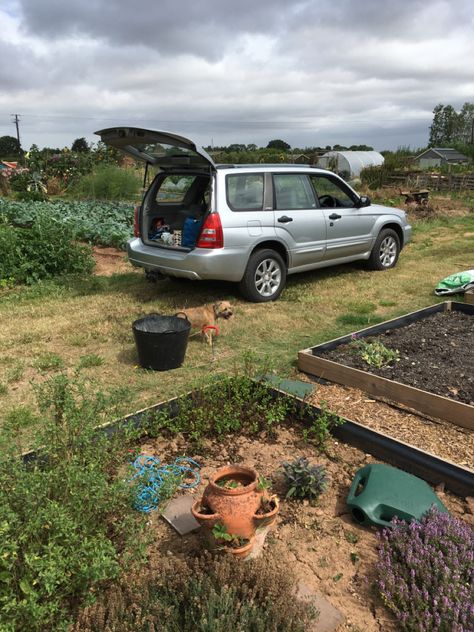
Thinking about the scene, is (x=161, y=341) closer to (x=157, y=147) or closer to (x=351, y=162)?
(x=157, y=147)

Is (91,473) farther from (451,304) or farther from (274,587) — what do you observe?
(451,304)

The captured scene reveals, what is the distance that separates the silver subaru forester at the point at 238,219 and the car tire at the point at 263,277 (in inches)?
0.5

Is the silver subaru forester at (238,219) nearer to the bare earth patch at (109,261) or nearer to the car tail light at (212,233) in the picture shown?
the car tail light at (212,233)

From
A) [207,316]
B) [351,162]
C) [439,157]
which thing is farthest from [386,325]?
[439,157]

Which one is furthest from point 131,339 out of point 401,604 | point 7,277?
point 401,604

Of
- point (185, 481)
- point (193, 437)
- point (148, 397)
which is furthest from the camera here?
point (148, 397)

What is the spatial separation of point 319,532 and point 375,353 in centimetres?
236

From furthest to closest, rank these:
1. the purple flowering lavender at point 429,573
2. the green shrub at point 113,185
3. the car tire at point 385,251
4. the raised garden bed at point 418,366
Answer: the green shrub at point 113,185 → the car tire at point 385,251 → the raised garden bed at point 418,366 → the purple flowering lavender at point 429,573

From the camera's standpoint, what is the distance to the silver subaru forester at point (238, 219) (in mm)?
6500

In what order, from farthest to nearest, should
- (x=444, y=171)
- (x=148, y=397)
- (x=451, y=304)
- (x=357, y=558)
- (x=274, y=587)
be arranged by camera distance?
(x=444, y=171) < (x=451, y=304) < (x=148, y=397) < (x=357, y=558) < (x=274, y=587)

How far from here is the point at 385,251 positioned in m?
9.07

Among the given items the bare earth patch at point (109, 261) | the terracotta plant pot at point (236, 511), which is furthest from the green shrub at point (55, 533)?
the bare earth patch at point (109, 261)

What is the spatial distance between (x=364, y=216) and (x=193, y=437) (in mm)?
5845

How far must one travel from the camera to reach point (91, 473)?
220 centimetres
